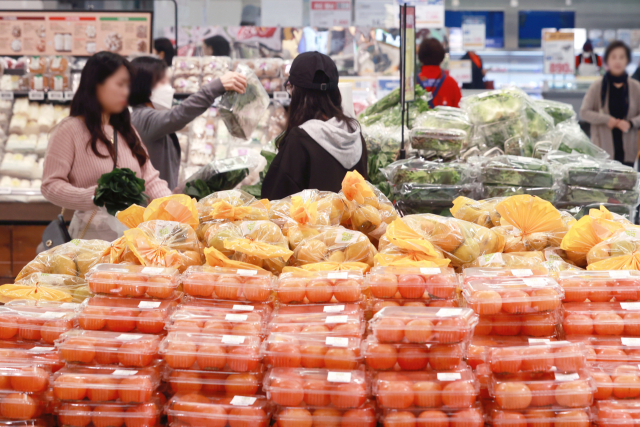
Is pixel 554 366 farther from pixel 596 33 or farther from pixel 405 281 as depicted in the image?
pixel 596 33

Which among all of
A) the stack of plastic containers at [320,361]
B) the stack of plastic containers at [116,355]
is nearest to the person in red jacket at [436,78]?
the stack of plastic containers at [320,361]

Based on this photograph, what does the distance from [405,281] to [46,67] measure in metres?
4.94

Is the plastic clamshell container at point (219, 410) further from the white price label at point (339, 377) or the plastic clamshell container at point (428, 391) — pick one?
the plastic clamshell container at point (428, 391)

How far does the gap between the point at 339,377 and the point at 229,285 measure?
1.30 ft

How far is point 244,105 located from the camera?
377cm

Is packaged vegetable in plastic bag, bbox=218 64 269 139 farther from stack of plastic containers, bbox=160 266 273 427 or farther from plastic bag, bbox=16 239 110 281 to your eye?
stack of plastic containers, bbox=160 266 273 427

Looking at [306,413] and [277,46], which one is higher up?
[277,46]

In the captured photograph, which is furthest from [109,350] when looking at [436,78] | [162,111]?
[436,78]

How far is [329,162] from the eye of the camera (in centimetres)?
303

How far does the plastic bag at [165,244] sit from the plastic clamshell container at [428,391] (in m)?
0.72

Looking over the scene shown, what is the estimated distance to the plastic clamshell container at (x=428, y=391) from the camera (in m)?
1.38

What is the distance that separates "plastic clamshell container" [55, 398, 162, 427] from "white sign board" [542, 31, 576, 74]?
29.2 feet

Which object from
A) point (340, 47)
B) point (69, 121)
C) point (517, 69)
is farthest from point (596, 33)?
point (69, 121)

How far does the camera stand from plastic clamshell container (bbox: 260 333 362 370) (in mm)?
1438
